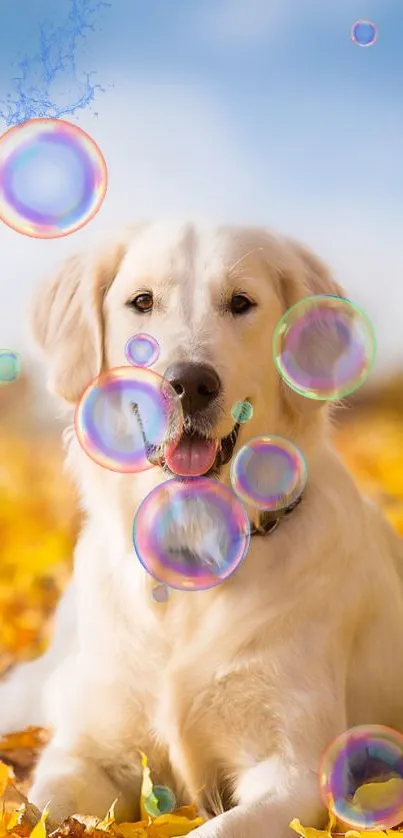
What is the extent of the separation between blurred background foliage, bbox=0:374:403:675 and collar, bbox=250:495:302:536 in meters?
1.48

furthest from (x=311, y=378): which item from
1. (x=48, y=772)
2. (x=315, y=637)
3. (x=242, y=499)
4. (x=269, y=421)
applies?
(x=48, y=772)

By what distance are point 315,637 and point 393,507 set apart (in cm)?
140

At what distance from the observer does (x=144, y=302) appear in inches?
66.0

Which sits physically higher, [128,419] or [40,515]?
[128,419]

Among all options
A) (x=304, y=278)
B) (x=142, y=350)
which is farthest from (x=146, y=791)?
(x=304, y=278)

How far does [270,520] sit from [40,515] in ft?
6.44

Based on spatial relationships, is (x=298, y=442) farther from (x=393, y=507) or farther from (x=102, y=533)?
(x=393, y=507)

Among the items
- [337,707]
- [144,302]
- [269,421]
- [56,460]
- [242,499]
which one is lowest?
[56,460]

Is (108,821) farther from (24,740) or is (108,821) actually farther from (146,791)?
(24,740)

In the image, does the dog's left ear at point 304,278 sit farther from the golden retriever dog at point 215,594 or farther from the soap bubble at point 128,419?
the soap bubble at point 128,419

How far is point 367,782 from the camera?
1.68 meters

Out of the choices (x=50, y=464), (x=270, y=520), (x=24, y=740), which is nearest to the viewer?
(x=270, y=520)

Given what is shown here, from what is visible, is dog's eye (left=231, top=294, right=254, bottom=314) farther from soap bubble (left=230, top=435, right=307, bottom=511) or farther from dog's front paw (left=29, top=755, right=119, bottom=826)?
dog's front paw (left=29, top=755, right=119, bottom=826)

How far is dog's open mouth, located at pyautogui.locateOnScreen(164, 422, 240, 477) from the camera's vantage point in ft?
5.32
